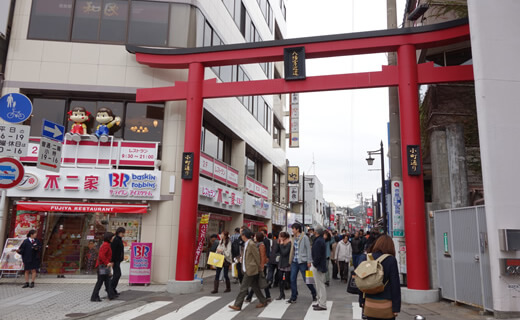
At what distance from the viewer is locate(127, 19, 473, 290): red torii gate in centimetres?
1061

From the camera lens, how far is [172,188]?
13.5 metres

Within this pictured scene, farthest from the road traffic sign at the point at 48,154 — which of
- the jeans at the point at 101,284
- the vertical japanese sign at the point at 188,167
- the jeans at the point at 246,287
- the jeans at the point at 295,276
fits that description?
the jeans at the point at 295,276

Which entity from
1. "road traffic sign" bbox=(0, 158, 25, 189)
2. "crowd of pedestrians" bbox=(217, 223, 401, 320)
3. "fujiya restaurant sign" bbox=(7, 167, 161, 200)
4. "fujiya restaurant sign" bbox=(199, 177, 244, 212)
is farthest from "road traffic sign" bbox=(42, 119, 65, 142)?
"fujiya restaurant sign" bbox=(199, 177, 244, 212)

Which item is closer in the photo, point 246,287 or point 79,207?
point 246,287

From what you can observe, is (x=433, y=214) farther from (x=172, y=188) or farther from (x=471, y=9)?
(x=172, y=188)

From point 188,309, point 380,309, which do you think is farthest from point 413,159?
point 188,309

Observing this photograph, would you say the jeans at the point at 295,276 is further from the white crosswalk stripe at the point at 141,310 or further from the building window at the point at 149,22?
the building window at the point at 149,22

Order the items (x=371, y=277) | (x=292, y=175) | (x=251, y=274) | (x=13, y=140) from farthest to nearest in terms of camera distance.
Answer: (x=292, y=175) → (x=251, y=274) → (x=13, y=140) → (x=371, y=277)

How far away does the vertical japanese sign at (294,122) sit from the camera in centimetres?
2523

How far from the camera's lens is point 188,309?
350 inches

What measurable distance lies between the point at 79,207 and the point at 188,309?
6236 millimetres

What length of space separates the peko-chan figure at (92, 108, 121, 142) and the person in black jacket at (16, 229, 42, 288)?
367 centimetres

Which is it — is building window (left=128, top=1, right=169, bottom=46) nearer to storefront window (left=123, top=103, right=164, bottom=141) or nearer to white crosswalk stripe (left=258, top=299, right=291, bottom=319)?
storefront window (left=123, top=103, right=164, bottom=141)

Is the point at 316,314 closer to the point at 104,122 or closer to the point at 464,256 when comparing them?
the point at 464,256
